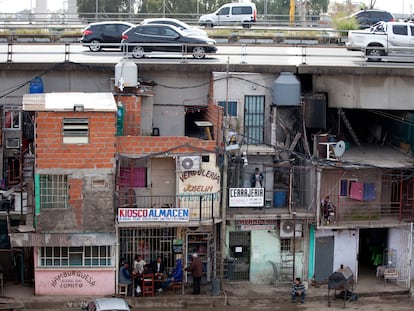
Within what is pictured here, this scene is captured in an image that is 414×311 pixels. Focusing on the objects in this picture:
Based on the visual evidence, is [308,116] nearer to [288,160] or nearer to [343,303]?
[288,160]

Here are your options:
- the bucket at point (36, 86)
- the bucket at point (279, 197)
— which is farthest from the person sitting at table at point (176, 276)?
the bucket at point (36, 86)

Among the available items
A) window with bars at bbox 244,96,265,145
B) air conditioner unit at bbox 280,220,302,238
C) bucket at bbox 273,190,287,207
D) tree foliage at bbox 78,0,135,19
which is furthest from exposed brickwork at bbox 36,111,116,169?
tree foliage at bbox 78,0,135,19

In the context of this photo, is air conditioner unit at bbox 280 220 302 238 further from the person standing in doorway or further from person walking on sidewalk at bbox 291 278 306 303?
the person standing in doorway

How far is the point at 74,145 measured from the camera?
28.0 meters

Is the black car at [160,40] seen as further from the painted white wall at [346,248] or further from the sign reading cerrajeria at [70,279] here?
the sign reading cerrajeria at [70,279]

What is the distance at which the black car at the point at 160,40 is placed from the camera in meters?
35.2

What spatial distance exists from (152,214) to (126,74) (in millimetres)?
5006

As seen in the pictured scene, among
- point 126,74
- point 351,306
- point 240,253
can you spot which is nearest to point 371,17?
point 126,74

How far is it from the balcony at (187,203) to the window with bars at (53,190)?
1823 mm

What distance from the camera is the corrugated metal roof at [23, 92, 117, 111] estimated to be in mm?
27750

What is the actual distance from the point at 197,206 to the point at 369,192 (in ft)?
Answer: 19.7

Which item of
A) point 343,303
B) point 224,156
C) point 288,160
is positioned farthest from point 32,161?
point 343,303

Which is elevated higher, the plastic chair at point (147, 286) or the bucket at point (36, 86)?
the bucket at point (36, 86)

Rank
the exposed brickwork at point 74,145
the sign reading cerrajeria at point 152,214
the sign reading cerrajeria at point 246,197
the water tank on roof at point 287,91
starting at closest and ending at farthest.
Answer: the exposed brickwork at point 74,145 < the sign reading cerrajeria at point 152,214 < the sign reading cerrajeria at point 246,197 < the water tank on roof at point 287,91
